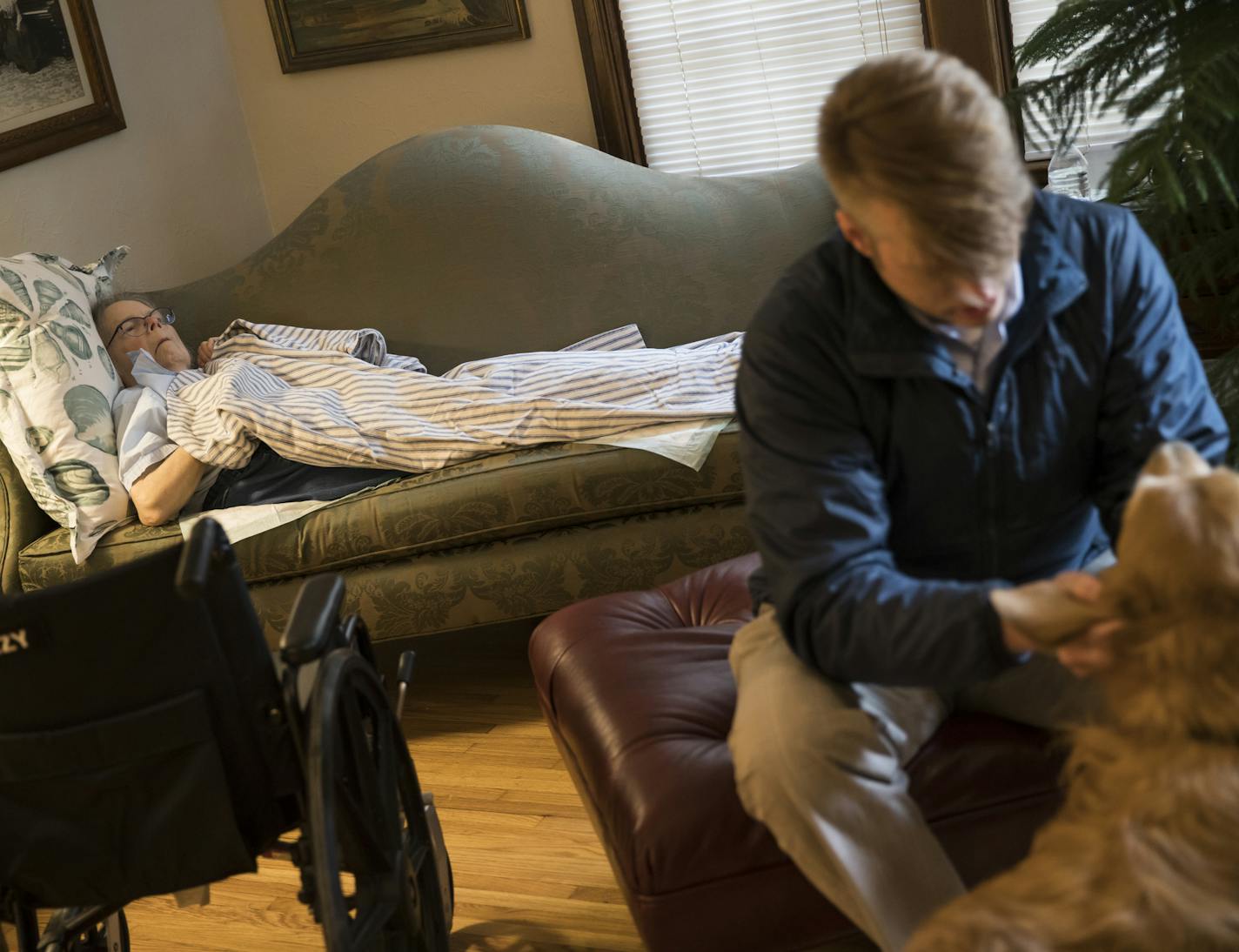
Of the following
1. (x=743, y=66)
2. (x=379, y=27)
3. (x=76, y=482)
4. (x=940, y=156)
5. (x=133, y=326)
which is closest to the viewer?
(x=940, y=156)

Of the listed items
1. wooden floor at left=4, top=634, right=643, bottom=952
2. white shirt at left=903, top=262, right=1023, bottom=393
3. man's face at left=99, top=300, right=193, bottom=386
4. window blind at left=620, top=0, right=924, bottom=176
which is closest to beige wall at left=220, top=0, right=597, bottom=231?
window blind at left=620, top=0, right=924, bottom=176

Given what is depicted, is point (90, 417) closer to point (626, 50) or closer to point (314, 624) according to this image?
point (314, 624)

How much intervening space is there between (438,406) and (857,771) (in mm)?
1528

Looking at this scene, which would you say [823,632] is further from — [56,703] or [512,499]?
[512,499]

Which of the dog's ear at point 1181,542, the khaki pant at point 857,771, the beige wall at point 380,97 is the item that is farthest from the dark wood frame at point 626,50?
the dog's ear at point 1181,542

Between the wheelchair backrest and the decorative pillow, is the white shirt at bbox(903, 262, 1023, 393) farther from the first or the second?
the decorative pillow

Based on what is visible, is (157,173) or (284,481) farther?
(157,173)

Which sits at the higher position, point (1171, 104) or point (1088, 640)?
point (1171, 104)

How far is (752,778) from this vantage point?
55.1 inches

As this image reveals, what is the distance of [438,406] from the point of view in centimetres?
268

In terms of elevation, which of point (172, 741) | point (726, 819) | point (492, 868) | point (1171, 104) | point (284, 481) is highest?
point (1171, 104)

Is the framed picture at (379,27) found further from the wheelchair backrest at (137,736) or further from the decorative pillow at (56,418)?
the wheelchair backrest at (137,736)

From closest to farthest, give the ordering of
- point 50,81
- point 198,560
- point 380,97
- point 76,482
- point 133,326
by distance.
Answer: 1. point 198,560
2. point 76,482
3. point 133,326
4. point 50,81
5. point 380,97

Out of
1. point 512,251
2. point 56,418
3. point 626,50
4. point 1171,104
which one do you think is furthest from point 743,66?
point 1171,104
